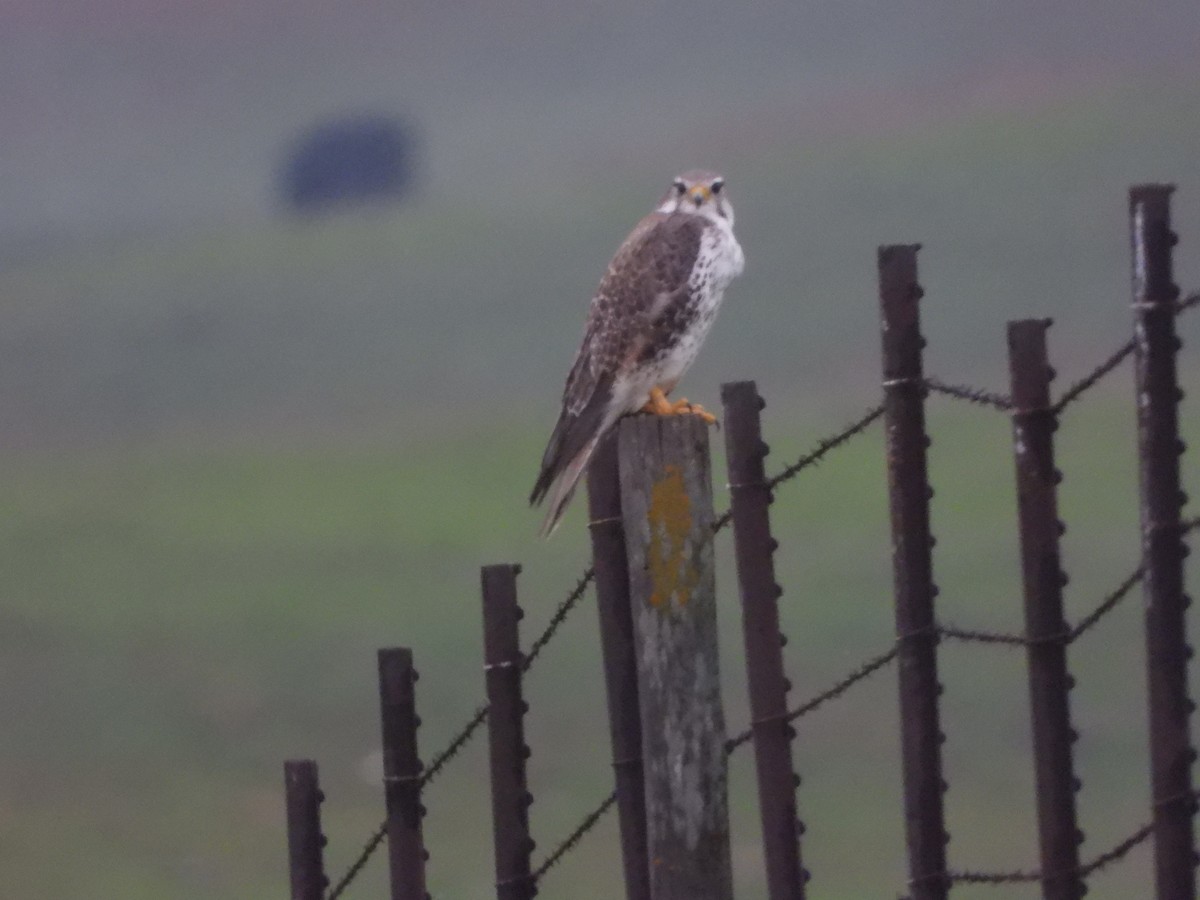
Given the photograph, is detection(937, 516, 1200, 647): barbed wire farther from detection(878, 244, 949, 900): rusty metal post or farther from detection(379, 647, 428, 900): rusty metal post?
detection(379, 647, 428, 900): rusty metal post

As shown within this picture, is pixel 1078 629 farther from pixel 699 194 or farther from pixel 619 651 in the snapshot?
pixel 699 194

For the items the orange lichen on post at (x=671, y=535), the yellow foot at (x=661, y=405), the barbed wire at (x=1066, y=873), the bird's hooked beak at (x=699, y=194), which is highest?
the bird's hooked beak at (x=699, y=194)

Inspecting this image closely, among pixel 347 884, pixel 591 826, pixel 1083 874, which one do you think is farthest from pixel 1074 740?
pixel 347 884

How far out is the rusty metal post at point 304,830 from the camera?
17.0 feet

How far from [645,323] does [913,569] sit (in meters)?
1.74

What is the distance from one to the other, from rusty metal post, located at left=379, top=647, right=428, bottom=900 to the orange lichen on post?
1242 millimetres

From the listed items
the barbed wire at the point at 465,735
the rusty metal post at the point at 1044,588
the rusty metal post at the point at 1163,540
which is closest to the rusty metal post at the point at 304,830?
the barbed wire at the point at 465,735

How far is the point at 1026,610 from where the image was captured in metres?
3.32

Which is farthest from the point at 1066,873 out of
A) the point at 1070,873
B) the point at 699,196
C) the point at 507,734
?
the point at 699,196

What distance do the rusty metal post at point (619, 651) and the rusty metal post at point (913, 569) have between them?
26.3 inches

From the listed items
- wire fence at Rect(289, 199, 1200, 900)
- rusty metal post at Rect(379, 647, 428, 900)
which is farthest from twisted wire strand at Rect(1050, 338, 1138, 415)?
rusty metal post at Rect(379, 647, 428, 900)

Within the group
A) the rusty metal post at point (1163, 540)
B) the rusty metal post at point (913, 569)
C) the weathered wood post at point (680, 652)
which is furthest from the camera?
the weathered wood post at point (680, 652)

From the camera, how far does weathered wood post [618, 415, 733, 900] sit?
3645 millimetres

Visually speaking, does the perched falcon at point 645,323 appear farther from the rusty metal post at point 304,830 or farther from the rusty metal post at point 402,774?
the rusty metal post at point 304,830
